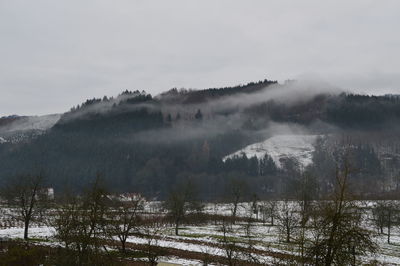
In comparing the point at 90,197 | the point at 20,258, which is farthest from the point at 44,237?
the point at 20,258

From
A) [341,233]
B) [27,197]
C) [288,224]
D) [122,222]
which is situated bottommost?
[288,224]

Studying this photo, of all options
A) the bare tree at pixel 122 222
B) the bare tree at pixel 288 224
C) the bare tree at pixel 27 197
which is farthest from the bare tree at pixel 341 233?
the bare tree at pixel 27 197

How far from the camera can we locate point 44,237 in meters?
48.1

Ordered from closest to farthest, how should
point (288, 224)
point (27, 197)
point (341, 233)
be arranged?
point (341, 233)
point (27, 197)
point (288, 224)

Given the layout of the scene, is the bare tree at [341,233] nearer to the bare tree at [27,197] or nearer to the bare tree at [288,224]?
the bare tree at [288,224]

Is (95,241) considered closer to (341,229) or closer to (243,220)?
(341,229)

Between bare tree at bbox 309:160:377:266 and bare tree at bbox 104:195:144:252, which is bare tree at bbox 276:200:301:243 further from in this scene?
bare tree at bbox 104:195:144:252

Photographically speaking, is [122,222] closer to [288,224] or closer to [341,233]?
[288,224]

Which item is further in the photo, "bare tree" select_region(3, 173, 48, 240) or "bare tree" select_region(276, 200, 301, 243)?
"bare tree" select_region(3, 173, 48, 240)

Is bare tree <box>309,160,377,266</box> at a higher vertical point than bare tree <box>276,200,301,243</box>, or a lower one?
higher

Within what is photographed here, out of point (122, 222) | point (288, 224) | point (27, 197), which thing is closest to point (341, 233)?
point (122, 222)

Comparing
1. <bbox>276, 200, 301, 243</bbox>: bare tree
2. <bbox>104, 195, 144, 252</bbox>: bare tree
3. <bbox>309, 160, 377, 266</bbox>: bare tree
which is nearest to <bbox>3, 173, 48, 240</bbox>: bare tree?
<bbox>104, 195, 144, 252</bbox>: bare tree

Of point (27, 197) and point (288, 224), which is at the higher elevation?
point (27, 197)

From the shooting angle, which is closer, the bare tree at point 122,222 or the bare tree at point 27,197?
the bare tree at point 122,222
